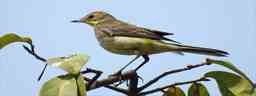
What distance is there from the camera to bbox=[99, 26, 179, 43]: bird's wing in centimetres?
456

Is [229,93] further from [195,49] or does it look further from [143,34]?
[143,34]

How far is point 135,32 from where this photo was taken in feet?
16.6

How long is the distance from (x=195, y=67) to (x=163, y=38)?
181 centimetres

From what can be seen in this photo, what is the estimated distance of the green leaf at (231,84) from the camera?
263 cm

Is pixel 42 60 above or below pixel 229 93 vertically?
above

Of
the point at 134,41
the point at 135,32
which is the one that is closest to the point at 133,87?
the point at 134,41

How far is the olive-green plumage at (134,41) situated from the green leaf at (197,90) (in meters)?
0.50

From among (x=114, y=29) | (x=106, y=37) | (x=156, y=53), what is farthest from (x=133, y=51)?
(x=114, y=29)

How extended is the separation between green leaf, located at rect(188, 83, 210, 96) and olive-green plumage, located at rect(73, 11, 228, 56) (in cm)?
50

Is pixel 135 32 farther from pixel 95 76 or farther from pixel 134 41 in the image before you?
pixel 95 76

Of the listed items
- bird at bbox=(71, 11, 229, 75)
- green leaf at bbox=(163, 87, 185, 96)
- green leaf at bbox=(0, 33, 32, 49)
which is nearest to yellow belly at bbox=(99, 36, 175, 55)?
bird at bbox=(71, 11, 229, 75)

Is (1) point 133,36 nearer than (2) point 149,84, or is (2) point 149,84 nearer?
(2) point 149,84

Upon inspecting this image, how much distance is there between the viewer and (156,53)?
14.3 feet

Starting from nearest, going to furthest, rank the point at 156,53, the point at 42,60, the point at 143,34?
the point at 42,60
the point at 156,53
the point at 143,34
